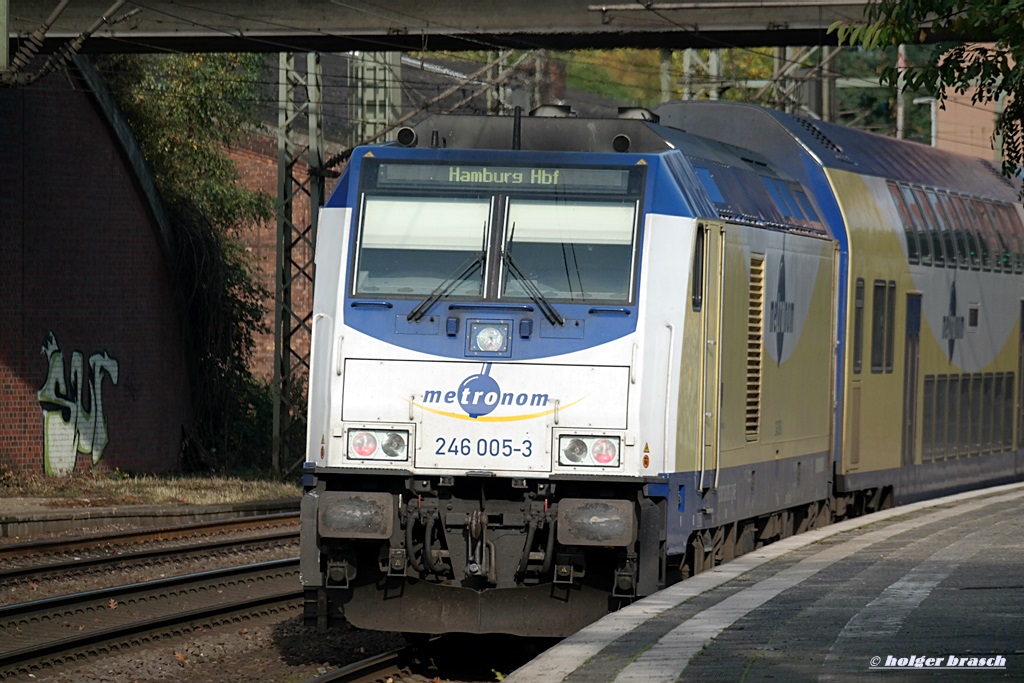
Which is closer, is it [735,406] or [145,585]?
[735,406]

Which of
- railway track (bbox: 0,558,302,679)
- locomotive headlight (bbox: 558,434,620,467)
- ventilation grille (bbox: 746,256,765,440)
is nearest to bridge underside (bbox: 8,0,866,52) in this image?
railway track (bbox: 0,558,302,679)

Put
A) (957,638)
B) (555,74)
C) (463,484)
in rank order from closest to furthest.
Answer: (957,638) < (463,484) < (555,74)

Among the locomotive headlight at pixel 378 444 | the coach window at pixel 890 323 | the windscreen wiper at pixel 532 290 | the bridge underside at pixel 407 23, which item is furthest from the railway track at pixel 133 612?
the bridge underside at pixel 407 23

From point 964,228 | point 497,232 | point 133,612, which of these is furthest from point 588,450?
point 964,228

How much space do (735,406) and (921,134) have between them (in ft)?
168

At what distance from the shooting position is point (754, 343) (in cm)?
1317

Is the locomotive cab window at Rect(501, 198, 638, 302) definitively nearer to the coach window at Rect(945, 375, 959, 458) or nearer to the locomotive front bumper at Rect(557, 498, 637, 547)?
the locomotive front bumper at Rect(557, 498, 637, 547)

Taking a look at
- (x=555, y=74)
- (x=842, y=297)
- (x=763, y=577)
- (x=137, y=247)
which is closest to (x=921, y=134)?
(x=555, y=74)

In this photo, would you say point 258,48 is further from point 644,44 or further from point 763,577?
point 763,577

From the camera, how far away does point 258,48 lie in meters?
21.9

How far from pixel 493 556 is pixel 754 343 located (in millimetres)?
3268

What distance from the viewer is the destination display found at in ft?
37.6

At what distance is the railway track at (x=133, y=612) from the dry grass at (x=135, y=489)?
6.75m

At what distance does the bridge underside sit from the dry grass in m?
6.11
